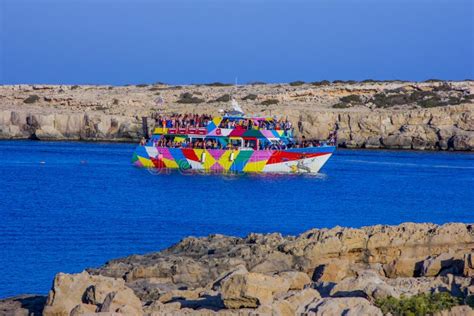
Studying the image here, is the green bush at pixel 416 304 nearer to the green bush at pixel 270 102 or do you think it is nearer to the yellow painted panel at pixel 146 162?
the yellow painted panel at pixel 146 162

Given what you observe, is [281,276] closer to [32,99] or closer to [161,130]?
[161,130]

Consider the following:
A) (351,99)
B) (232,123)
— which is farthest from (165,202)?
(351,99)

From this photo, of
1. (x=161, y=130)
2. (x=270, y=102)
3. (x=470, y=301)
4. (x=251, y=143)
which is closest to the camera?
(x=470, y=301)

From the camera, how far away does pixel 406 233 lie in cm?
1669

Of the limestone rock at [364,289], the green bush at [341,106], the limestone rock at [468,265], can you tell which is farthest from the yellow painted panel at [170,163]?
the limestone rock at [364,289]

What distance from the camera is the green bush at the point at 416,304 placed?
35.8 feet

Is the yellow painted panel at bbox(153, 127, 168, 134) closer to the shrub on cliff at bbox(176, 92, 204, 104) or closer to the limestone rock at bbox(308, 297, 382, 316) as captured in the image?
the shrub on cliff at bbox(176, 92, 204, 104)

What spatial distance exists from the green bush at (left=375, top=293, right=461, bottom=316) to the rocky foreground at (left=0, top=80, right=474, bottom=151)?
183 feet

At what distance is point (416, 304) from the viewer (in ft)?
36.4

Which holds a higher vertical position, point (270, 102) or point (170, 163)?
point (270, 102)

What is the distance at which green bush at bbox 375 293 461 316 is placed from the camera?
10914 millimetres

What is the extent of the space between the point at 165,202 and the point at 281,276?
26.5 metres

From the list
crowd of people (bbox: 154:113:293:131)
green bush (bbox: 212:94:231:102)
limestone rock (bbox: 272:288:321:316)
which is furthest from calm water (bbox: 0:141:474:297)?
green bush (bbox: 212:94:231:102)

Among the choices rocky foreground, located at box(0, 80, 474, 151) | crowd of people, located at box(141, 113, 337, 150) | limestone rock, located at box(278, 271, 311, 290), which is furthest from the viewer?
rocky foreground, located at box(0, 80, 474, 151)
